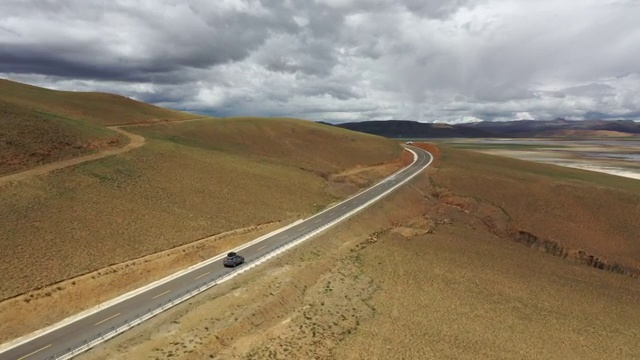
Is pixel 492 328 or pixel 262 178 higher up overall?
pixel 262 178

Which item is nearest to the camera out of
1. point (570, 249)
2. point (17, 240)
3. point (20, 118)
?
point (17, 240)

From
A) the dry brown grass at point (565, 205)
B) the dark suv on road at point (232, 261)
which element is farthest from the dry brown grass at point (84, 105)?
the dry brown grass at point (565, 205)

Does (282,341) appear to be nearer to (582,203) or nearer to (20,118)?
(20,118)

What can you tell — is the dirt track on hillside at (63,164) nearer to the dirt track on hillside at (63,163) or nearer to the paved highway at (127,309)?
the dirt track on hillside at (63,163)

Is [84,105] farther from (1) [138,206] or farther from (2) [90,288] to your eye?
(2) [90,288]

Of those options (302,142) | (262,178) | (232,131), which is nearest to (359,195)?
(262,178)

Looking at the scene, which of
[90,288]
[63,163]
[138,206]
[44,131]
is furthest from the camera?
[44,131]

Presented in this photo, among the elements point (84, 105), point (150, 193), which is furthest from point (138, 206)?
point (84, 105)

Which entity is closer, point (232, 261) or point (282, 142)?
point (232, 261)
